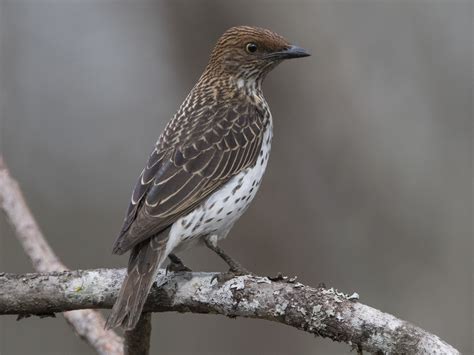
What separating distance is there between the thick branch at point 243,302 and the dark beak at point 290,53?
2193mm

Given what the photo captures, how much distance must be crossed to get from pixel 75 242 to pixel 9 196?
20.1ft

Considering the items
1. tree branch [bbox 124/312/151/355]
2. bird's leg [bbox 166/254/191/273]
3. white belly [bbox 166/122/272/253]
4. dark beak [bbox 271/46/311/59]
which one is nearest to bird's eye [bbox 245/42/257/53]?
dark beak [bbox 271/46/311/59]

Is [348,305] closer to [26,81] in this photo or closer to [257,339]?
[257,339]

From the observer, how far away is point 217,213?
589cm

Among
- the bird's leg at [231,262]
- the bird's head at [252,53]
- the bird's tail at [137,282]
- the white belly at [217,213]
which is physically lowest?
the bird's tail at [137,282]

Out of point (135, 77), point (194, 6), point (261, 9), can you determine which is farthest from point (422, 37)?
point (135, 77)

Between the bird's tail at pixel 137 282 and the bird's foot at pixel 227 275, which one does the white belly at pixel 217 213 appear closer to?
the bird's tail at pixel 137 282

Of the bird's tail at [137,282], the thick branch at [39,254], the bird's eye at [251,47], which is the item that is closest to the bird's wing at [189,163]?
the bird's tail at [137,282]

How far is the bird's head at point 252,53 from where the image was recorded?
7.00 metres

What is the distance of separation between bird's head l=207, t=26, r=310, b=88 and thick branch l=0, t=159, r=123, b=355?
2034 millimetres

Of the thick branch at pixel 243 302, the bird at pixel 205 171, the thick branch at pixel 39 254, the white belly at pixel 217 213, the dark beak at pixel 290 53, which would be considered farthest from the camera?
the dark beak at pixel 290 53

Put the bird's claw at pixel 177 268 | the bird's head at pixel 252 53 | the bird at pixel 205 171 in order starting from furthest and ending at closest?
1. the bird's head at pixel 252 53
2. the bird's claw at pixel 177 268
3. the bird at pixel 205 171

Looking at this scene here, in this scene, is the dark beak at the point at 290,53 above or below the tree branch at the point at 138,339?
above

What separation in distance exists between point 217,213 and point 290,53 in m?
1.68
